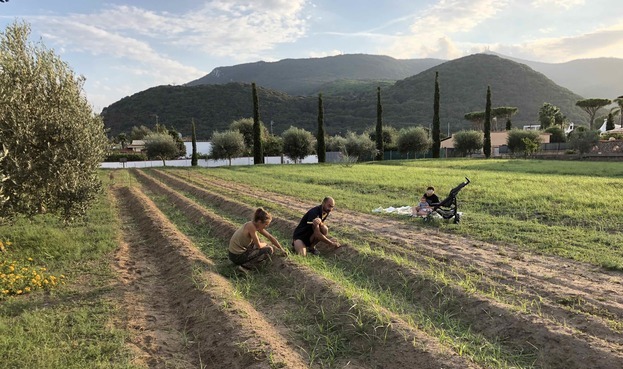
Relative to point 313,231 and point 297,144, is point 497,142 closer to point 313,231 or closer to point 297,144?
point 297,144

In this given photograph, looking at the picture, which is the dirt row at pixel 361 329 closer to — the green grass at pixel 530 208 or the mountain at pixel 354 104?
the green grass at pixel 530 208

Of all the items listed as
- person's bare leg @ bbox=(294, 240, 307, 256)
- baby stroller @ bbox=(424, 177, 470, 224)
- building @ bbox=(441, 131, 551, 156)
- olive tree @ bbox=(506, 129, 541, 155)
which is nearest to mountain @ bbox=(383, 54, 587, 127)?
building @ bbox=(441, 131, 551, 156)

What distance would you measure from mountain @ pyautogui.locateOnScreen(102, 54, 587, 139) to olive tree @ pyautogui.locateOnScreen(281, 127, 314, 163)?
4076 centimetres

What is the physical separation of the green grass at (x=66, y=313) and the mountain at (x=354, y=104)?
91.1 meters

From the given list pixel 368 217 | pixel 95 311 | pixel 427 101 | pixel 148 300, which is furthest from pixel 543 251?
pixel 427 101

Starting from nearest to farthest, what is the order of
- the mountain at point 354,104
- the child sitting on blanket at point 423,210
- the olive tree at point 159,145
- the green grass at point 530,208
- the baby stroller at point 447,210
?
the green grass at point 530,208 < the baby stroller at point 447,210 < the child sitting on blanket at point 423,210 < the olive tree at point 159,145 < the mountain at point 354,104

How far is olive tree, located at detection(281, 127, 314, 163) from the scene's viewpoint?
194 feet

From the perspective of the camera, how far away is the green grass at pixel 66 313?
488cm

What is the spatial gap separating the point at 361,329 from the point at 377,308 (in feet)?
1.36

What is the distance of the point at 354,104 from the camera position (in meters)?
120

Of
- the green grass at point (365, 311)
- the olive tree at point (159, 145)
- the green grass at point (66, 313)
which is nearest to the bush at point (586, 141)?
the green grass at point (365, 311)

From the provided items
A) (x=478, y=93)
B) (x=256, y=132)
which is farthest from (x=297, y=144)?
(x=478, y=93)

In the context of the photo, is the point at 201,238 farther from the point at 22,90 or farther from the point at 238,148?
the point at 238,148

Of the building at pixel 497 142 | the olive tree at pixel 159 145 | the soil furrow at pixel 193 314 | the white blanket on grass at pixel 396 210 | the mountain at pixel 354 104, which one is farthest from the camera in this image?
the mountain at pixel 354 104
